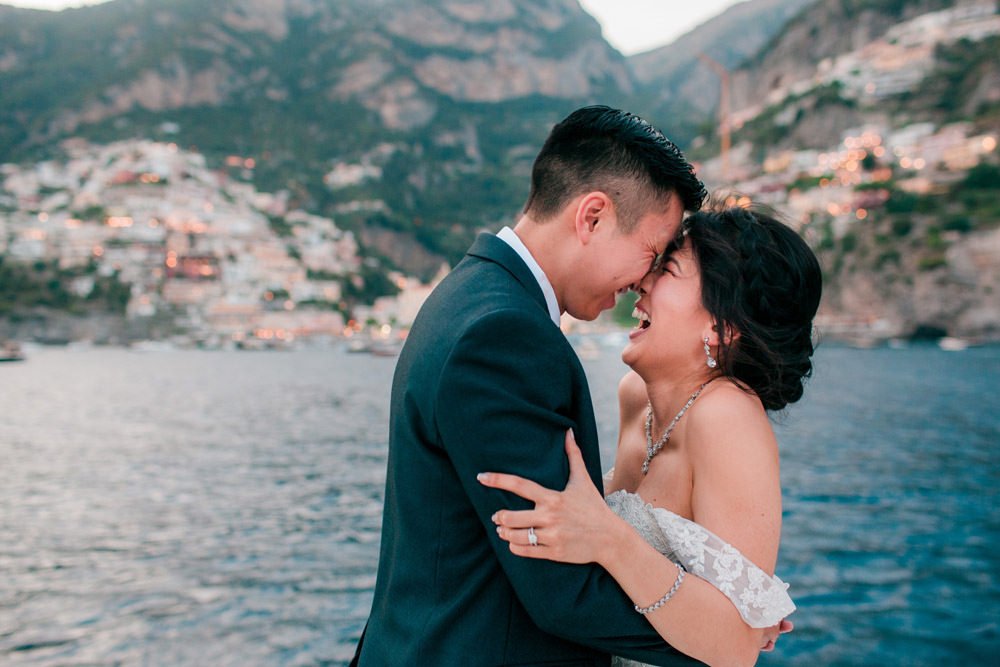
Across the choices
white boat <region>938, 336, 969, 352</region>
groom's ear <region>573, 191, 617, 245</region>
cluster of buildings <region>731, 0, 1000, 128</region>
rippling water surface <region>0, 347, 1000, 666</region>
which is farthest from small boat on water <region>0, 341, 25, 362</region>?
cluster of buildings <region>731, 0, 1000, 128</region>

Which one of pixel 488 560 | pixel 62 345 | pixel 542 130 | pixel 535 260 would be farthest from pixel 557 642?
pixel 542 130

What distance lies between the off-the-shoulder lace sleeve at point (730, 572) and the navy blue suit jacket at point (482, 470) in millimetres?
189

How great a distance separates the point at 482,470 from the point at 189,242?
12285 centimetres

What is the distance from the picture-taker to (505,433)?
1.28m

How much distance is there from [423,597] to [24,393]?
45.3 metres

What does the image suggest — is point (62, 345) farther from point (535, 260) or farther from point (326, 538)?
point (535, 260)

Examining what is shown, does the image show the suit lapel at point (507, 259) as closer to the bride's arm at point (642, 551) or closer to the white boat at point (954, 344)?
the bride's arm at point (642, 551)

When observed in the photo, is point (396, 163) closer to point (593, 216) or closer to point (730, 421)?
point (593, 216)

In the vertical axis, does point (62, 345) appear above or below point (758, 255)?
below

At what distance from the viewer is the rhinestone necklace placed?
77.4 inches

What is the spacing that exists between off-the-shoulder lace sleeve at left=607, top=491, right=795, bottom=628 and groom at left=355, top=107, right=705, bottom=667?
193mm

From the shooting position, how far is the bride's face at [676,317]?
1.97 m

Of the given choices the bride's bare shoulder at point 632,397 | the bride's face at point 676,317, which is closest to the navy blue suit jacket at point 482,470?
the bride's face at point 676,317

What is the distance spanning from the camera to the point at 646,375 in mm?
2127
